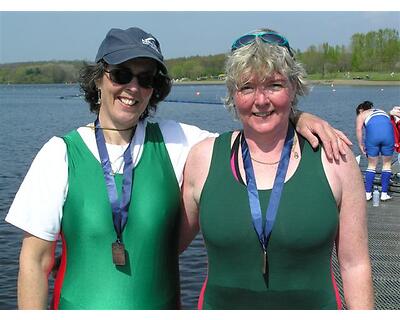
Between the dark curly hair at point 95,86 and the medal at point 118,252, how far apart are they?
63cm

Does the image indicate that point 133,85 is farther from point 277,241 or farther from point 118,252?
point 277,241

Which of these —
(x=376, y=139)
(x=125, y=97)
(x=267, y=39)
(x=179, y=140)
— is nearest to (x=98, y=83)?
(x=125, y=97)

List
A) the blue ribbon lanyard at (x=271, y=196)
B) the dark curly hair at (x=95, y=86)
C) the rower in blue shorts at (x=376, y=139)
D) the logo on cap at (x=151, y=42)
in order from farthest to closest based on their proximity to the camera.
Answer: the rower in blue shorts at (x=376, y=139), the dark curly hair at (x=95, y=86), the logo on cap at (x=151, y=42), the blue ribbon lanyard at (x=271, y=196)

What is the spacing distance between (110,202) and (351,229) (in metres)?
1.05

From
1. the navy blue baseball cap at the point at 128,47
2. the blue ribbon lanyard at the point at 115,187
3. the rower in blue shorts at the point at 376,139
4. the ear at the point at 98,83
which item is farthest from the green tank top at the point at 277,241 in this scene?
the rower in blue shorts at the point at 376,139

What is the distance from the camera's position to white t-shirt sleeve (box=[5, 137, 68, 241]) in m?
2.52

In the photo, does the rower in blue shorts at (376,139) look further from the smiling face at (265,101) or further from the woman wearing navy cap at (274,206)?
the smiling face at (265,101)

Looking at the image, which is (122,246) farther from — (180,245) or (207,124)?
(207,124)

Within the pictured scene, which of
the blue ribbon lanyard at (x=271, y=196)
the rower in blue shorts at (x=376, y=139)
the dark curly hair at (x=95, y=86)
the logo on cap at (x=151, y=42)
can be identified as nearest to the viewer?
the blue ribbon lanyard at (x=271, y=196)

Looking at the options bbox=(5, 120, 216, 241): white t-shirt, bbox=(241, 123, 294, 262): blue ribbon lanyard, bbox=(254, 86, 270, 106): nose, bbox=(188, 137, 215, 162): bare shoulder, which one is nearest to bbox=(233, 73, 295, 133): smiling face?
bbox=(254, 86, 270, 106): nose

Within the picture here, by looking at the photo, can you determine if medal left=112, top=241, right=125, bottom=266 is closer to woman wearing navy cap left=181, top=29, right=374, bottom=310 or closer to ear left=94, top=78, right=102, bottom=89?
woman wearing navy cap left=181, top=29, right=374, bottom=310

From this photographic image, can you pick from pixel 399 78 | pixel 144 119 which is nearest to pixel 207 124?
pixel 144 119

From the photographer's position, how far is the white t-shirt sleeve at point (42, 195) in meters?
2.52

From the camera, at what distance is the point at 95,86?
9.25 feet
